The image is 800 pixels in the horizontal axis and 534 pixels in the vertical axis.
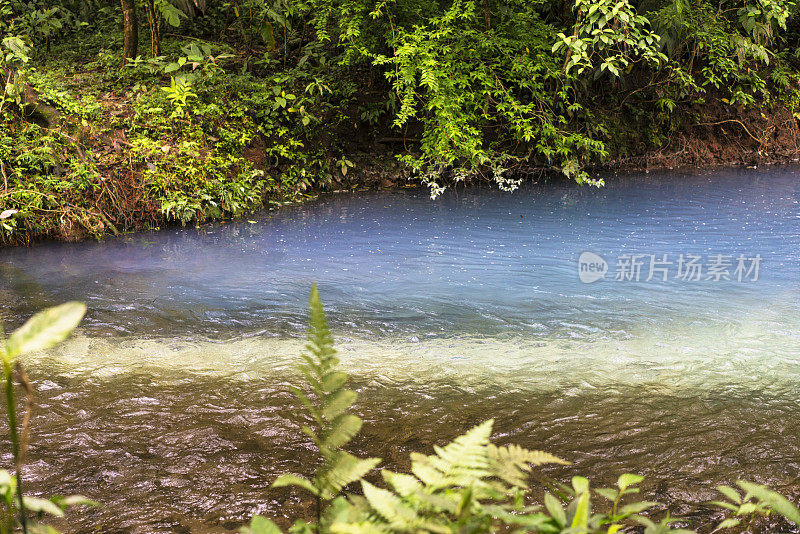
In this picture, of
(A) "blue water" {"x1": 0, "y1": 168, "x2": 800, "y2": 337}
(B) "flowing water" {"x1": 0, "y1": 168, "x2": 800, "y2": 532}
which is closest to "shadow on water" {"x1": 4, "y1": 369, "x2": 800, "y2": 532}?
(B) "flowing water" {"x1": 0, "y1": 168, "x2": 800, "y2": 532}

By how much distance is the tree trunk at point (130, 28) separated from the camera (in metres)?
9.85

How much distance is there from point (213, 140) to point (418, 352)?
6.27 m

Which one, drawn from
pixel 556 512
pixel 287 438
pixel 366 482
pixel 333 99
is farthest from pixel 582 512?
pixel 333 99

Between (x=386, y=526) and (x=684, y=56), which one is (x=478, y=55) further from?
(x=386, y=526)

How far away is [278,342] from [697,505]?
9.69 feet

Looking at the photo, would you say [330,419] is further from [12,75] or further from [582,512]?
[12,75]

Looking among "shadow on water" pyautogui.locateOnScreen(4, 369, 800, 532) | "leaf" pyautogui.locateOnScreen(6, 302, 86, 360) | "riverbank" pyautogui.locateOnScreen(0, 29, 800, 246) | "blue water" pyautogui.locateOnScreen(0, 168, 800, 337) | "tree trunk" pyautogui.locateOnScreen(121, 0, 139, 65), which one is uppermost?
"tree trunk" pyautogui.locateOnScreen(121, 0, 139, 65)

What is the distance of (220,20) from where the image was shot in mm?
12797

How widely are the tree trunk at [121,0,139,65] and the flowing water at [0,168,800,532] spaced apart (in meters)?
3.96

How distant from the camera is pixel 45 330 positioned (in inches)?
38.3

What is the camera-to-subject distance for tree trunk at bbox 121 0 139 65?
985 cm

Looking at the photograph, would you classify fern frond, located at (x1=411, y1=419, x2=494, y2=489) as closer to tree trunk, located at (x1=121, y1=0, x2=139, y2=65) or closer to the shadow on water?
the shadow on water

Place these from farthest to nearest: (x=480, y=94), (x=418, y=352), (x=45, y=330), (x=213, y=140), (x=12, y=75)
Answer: (x=480, y=94) < (x=213, y=140) < (x=12, y=75) < (x=418, y=352) < (x=45, y=330)

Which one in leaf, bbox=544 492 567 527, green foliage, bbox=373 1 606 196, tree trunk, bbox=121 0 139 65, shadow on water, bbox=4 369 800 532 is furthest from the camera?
tree trunk, bbox=121 0 139 65
